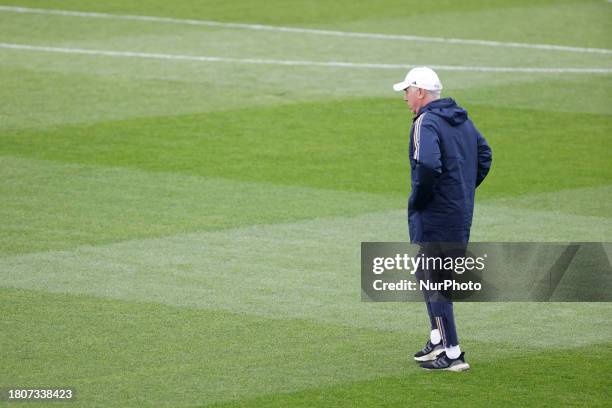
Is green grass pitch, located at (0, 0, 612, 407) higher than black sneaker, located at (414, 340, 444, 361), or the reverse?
green grass pitch, located at (0, 0, 612, 407)

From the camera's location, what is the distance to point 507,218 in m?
14.7

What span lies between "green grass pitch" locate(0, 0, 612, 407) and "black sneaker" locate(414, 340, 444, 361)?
0.10 meters

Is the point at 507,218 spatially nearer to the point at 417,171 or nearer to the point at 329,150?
the point at 329,150

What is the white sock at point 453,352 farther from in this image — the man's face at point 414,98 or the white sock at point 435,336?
the man's face at point 414,98

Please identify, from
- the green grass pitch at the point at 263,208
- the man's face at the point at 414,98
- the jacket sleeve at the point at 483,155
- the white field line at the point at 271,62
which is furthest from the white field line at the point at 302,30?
the man's face at the point at 414,98

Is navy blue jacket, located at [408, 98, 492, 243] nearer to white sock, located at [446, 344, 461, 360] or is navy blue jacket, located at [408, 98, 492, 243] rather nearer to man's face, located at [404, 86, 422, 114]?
man's face, located at [404, 86, 422, 114]

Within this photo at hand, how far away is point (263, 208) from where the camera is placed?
15.1 meters

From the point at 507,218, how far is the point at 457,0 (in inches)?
760

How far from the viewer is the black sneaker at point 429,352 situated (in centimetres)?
968

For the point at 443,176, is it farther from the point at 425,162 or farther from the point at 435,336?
the point at 435,336

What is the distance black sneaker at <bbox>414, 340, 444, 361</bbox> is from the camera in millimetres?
9680

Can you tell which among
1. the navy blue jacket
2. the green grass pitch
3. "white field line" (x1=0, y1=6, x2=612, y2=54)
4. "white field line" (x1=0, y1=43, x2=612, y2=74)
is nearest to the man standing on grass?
the navy blue jacket

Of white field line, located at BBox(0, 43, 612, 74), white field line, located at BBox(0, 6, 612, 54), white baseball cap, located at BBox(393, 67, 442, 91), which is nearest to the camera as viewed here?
white baseball cap, located at BBox(393, 67, 442, 91)

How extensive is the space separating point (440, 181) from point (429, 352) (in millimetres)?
1354
